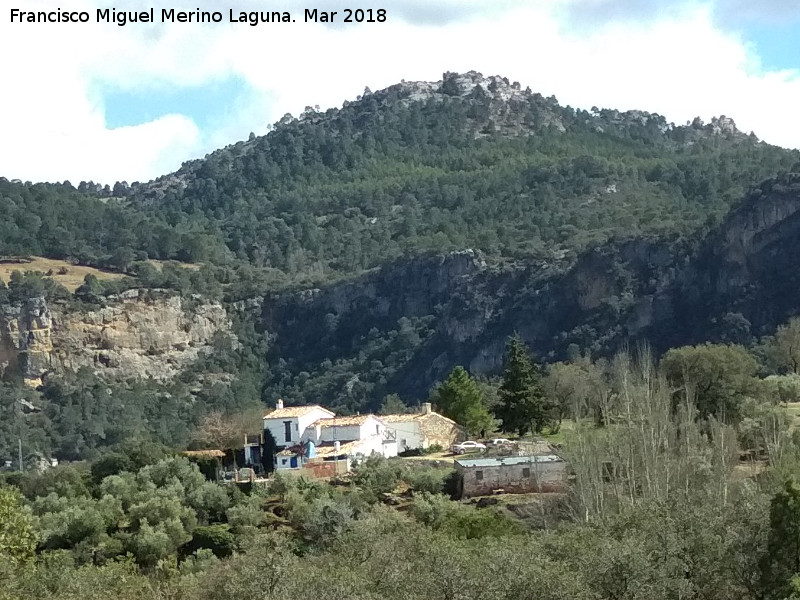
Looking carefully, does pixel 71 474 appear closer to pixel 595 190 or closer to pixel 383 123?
pixel 595 190

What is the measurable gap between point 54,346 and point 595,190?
58025mm

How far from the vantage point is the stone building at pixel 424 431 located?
228 ft

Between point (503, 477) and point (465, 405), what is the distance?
1489cm

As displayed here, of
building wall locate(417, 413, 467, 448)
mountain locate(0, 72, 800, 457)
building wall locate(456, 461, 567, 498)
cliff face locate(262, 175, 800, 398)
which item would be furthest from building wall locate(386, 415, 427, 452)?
cliff face locate(262, 175, 800, 398)

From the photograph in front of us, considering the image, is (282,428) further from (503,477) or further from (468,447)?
(503,477)

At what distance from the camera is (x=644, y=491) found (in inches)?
1857

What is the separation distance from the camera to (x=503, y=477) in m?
57.9

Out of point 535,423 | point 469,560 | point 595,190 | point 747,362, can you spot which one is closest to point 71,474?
point 535,423

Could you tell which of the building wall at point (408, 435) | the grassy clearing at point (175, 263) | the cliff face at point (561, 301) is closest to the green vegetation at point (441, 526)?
the building wall at point (408, 435)

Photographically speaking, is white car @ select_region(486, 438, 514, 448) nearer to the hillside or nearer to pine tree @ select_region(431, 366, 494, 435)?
pine tree @ select_region(431, 366, 494, 435)

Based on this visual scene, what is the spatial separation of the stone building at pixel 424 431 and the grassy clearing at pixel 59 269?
7050 centimetres

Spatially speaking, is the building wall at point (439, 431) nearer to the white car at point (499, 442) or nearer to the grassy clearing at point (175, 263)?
the white car at point (499, 442)

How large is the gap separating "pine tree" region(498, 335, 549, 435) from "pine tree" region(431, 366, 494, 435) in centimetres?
349

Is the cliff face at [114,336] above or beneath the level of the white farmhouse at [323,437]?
above
